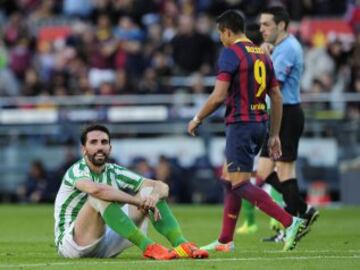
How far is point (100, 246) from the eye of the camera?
430 inches

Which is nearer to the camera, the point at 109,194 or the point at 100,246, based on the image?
the point at 109,194

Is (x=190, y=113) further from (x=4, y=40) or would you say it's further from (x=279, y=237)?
(x=279, y=237)

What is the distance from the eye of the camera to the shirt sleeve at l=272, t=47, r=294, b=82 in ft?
45.8

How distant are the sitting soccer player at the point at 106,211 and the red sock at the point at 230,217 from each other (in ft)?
5.13

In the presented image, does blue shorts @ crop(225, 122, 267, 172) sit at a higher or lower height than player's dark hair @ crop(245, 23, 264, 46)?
lower

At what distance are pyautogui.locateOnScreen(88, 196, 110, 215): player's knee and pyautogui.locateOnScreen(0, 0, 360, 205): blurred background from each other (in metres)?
12.3

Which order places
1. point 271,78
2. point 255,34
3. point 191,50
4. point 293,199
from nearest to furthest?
1. point 271,78
2. point 293,199
3. point 255,34
4. point 191,50

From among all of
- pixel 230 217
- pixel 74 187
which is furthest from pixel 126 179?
pixel 230 217

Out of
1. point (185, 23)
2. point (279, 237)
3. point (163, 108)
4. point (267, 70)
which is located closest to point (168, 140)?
point (163, 108)

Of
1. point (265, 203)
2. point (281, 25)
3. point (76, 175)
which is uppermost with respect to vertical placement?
point (281, 25)

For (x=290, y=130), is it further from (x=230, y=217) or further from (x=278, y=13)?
(x=230, y=217)

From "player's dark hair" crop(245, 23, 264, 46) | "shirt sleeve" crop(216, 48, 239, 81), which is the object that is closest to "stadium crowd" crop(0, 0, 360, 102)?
→ "player's dark hair" crop(245, 23, 264, 46)

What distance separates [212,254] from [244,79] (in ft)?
5.31

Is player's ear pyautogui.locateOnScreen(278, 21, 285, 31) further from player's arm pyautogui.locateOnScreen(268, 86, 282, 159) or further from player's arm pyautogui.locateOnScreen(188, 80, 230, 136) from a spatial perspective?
player's arm pyautogui.locateOnScreen(188, 80, 230, 136)
